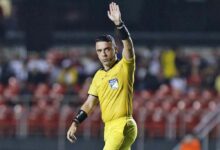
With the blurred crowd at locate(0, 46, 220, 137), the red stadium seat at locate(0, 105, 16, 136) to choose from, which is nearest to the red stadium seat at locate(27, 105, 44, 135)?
the blurred crowd at locate(0, 46, 220, 137)

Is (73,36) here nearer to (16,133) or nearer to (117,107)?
(16,133)

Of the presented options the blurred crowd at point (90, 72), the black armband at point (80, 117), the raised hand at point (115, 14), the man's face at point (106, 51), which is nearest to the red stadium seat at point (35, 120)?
the blurred crowd at point (90, 72)

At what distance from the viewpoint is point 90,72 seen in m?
28.2

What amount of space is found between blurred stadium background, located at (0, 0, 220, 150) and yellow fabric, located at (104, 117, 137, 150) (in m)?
6.05

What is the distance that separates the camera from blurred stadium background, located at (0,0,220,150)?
25.3m

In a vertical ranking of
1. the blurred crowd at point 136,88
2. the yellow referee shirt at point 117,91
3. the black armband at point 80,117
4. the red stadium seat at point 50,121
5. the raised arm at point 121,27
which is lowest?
the red stadium seat at point 50,121

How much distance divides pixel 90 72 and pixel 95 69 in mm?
193

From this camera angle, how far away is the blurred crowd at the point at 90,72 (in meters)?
27.5

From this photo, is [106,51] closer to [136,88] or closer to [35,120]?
[35,120]

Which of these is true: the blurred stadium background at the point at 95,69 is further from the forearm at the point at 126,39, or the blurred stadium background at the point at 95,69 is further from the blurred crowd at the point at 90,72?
the forearm at the point at 126,39

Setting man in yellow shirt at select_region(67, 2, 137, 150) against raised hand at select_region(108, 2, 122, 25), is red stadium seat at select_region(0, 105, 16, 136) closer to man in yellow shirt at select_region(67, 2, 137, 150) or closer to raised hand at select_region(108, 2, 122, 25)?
man in yellow shirt at select_region(67, 2, 137, 150)

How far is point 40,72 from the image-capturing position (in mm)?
27938

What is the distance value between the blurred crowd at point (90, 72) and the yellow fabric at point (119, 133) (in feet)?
39.5

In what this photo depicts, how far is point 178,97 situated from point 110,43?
1246cm
